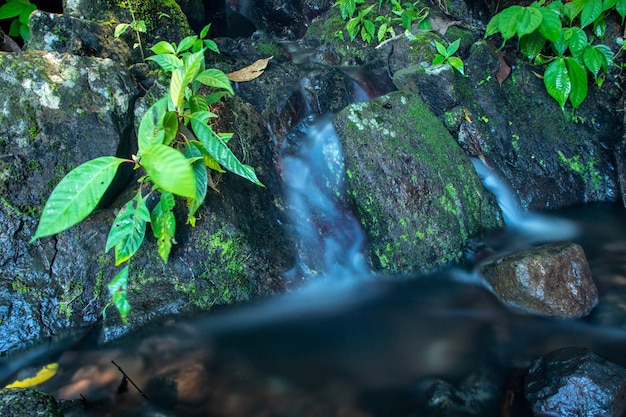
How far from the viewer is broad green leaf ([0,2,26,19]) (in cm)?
379

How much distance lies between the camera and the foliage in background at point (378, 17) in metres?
5.37

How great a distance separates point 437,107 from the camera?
4293 mm

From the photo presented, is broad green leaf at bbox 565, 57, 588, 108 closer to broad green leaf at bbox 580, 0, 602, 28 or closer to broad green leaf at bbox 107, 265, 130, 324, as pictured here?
broad green leaf at bbox 580, 0, 602, 28

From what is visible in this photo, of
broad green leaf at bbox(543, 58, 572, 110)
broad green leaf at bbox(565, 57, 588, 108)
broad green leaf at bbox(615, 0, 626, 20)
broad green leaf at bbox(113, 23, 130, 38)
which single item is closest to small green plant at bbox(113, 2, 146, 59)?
broad green leaf at bbox(113, 23, 130, 38)

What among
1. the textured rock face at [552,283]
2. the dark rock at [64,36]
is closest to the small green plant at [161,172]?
the dark rock at [64,36]

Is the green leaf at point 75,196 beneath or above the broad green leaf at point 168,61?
beneath

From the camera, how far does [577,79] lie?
4.27m

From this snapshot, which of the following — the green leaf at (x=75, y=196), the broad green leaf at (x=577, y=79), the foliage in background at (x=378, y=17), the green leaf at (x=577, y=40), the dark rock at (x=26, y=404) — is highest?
the foliage in background at (x=378, y=17)

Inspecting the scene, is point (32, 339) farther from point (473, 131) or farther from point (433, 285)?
point (473, 131)

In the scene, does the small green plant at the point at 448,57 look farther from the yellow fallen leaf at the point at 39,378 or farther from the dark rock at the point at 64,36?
the yellow fallen leaf at the point at 39,378

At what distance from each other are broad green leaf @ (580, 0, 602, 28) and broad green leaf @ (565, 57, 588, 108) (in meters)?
0.43

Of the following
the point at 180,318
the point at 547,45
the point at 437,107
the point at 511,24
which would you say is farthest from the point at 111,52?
the point at 547,45

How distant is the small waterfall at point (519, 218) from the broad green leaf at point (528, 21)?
134 centimetres

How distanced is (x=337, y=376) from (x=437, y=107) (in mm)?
2909
